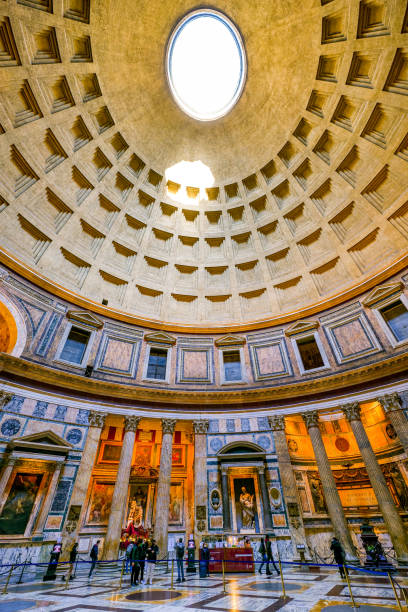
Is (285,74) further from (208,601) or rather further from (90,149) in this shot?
(208,601)

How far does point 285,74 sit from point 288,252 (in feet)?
38.7

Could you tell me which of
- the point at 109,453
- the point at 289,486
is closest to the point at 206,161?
the point at 109,453

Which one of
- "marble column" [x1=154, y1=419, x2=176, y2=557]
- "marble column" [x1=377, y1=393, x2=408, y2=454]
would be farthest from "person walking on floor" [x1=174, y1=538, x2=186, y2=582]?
"marble column" [x1=377, y1=393, x2=408, y2=454]

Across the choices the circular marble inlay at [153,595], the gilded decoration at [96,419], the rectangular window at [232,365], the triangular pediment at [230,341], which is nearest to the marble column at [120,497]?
the gilded decoration at [96,419]

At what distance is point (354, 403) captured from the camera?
15.5m

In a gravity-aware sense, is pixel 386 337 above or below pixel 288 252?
below

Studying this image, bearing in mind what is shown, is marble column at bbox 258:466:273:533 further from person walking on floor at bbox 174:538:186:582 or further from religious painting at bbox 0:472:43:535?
religious painting at bbox 0:472:43:535

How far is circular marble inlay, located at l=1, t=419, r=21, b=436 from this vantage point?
12922mm

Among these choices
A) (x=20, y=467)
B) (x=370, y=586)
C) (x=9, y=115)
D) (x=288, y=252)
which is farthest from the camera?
(x=288, y=252)

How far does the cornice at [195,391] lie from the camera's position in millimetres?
14500

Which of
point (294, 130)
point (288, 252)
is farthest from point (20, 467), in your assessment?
point (294, 130)

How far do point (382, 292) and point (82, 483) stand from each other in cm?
1918

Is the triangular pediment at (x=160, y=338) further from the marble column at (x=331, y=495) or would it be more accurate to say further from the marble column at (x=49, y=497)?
the marble column at (x=331, y=495)

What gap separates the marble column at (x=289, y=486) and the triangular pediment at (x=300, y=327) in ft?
18.8
